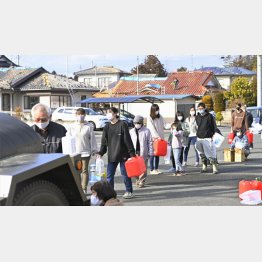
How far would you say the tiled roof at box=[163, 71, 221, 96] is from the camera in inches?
1991

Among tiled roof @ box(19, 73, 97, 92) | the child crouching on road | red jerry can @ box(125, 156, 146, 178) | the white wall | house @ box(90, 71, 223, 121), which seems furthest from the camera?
Answer: the white wall

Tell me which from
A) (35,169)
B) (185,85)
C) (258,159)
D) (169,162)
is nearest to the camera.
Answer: (35,169)

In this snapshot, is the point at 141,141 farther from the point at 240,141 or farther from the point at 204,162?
the point at 240,141

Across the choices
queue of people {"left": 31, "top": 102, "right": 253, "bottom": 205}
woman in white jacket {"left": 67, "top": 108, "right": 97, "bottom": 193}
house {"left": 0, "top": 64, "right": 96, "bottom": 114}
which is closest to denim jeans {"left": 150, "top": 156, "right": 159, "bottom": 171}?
queue of people {"left": 31, "top": 102, "right": 253, "bottom": 205}

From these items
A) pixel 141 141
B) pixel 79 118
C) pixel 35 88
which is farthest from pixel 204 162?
pixel 35 88

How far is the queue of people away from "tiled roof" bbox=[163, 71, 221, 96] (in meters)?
35.2

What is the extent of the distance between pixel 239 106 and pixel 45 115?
10.00 metres

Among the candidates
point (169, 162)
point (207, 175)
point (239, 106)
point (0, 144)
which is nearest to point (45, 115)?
point (0, 144)

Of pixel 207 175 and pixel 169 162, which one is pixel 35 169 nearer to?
pixel 207 175

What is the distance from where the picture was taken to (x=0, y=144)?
433cm

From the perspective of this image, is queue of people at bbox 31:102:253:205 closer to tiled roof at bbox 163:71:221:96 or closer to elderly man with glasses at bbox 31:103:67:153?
elderly man with glasses at bbox 31:103:67:153

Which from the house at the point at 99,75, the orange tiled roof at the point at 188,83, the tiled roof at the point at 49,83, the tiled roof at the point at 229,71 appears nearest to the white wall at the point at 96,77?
the house at the point at 99,75

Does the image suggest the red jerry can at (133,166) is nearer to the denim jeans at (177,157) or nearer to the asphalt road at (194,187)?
the asphalt road at (194,187)

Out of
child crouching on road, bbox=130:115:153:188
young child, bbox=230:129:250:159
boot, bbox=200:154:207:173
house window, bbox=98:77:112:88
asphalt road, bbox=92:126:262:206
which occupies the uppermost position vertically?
house window, bbox=98:77:112:88
